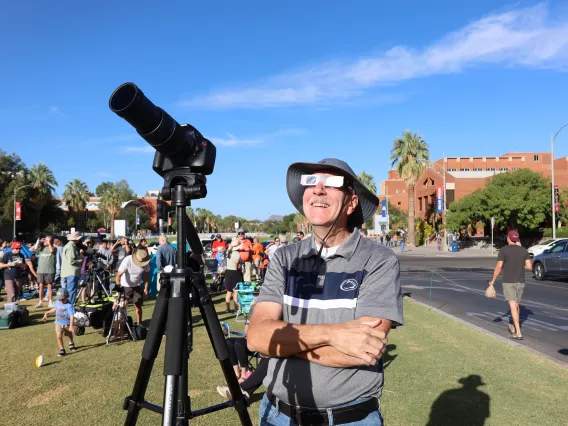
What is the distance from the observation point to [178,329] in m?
1.94

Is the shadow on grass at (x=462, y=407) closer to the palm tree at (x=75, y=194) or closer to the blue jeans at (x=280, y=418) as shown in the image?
the blue jeans at (x=280, y=418)

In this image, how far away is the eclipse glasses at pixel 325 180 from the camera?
2.09m

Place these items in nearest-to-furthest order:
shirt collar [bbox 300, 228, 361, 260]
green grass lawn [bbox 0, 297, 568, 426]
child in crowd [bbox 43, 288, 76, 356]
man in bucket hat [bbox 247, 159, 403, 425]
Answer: man in bucket hat [bbox 247, 159, 403, 425] → shirt collar [bbox 300, 228, 361, 260] → green grass lawn [bbox 0, 297, 568, 426] → child in crowd [bbox 43, 288, 76, 356]

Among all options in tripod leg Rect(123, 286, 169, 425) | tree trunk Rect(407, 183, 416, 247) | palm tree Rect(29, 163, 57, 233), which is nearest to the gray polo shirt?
tripod leg Rect(123, 286, 169, 425)

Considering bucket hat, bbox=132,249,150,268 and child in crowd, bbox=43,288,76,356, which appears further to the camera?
bucket hat, bbox=132,249,150,268

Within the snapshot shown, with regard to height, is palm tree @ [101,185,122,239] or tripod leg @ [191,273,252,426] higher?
palm tree @ [101,185,122,239]

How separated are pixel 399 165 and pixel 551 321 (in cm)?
3899

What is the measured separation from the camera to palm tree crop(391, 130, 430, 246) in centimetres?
4572

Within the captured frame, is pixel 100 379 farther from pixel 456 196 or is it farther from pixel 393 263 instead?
pixel 456 196

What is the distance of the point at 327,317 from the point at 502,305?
426 inches

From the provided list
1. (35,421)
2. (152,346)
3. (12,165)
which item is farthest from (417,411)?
(12,165)

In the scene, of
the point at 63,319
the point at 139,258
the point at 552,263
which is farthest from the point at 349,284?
the point at 552,263

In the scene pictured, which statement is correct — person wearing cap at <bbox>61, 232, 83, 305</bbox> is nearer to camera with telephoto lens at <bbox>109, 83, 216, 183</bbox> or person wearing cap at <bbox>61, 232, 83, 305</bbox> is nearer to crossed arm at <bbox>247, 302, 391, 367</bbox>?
camera with telephoto lens at <bbox>109, 83, 216, 183</bbox>

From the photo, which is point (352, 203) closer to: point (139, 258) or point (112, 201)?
point (139, 258)
